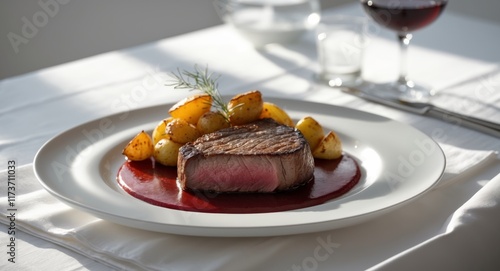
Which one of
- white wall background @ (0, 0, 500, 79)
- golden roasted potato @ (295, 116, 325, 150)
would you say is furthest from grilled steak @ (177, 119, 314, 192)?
white wall background @ (0, 0, 500, 79)

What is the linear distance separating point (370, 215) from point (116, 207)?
0.41 m

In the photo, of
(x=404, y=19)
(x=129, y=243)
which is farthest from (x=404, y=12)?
(x=129, y=243)

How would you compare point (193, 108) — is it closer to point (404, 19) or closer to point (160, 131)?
point (160, 131)

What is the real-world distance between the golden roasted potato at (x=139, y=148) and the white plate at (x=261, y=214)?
0.05 metres

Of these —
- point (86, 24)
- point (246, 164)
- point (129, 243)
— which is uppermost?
point (86, 24)

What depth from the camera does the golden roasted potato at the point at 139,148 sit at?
4.64 feet

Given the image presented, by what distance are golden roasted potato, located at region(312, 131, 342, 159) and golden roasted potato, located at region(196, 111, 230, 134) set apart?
0.19 m

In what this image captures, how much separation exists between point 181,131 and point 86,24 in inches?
102

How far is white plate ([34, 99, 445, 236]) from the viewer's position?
3.72ft

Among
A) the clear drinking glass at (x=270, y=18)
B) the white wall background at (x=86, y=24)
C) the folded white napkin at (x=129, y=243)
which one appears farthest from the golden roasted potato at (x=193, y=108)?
the white wall background at (x=86, y=24)

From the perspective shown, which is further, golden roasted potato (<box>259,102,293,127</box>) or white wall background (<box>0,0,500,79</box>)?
white wall background (<box>0,0,500,79</box>)

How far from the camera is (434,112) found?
179 centimetres

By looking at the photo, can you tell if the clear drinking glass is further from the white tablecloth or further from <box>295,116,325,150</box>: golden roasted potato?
<box>295,116,325,150</box>: golden roasted potato

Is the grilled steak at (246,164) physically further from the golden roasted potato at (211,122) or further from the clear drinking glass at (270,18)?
the clear drinking glass at (270,18)
